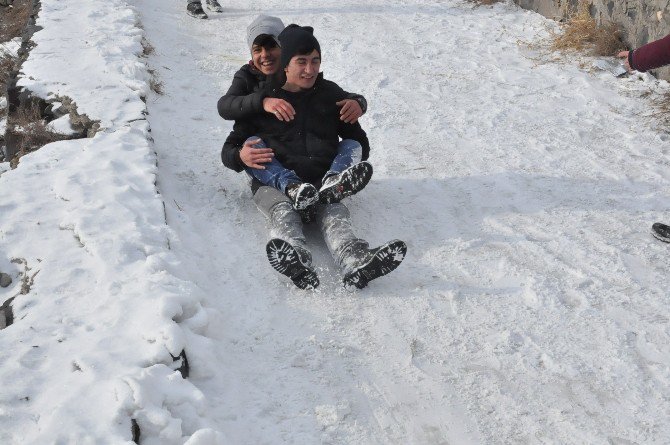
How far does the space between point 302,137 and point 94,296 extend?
1508 millimetres

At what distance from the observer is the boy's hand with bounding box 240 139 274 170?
347 cm

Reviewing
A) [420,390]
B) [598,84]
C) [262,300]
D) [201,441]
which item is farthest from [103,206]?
[598,84]

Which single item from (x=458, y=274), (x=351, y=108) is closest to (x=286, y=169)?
(x=351, y=108)

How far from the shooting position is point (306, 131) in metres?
3.58

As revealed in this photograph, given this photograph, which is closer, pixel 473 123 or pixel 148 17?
pixel 473 123

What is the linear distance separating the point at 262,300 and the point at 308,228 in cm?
70

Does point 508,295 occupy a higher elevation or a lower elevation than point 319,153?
lower

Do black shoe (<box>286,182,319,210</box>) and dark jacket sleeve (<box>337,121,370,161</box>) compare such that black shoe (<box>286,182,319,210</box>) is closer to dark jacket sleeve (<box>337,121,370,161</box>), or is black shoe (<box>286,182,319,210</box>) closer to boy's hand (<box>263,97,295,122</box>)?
→ boy's hand (<box>263,97,295,122</box>)

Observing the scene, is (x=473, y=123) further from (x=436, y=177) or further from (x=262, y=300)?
(x=262, y=300)

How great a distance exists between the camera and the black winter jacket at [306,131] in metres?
3.54

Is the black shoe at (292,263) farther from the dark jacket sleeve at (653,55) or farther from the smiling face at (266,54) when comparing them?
the dark jacket sleeve at (653,55)

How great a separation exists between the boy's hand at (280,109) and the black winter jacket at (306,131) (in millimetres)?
138

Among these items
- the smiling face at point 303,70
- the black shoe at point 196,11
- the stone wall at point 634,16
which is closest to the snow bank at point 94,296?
the smiling face at point 303,70

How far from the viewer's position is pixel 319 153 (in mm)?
3551
